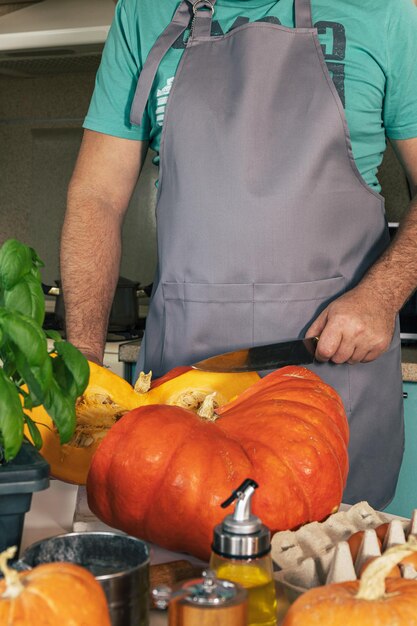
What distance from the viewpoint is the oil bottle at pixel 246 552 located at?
54 centimetres

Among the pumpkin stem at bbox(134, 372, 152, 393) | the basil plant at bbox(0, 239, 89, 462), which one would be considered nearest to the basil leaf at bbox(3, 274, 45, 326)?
the basil plant at bbox(0, 239, 89, 462)

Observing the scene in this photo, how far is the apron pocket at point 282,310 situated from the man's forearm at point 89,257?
0.31 metres

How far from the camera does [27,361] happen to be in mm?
629

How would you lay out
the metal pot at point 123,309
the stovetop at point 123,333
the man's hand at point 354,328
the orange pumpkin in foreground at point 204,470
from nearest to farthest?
the orange pumpkin in foreground at point 204,470
the man's hand at point 354,328
the stovetop at point 123,333
the metal pot at point 123,309

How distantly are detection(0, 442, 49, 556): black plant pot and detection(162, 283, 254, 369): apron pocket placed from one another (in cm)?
70

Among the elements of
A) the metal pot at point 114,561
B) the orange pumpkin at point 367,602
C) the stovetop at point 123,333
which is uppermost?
the orange pumpkin at point 367,602

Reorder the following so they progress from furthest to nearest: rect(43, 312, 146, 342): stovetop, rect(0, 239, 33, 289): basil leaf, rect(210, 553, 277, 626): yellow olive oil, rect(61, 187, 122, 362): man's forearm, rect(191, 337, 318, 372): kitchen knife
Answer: rect(43, 312, 146, 342): stovetop → rect(61, 187, 122, 362): man's forearm → rect(191, 337, 318, 372): kitchen knife → rect(0, 239, 33, 289): basil leaf → rect(210, 553, 277, 626): yellow olive oil

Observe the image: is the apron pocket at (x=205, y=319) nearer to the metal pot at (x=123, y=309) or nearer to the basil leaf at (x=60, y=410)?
the basil leaf at (x=60, y=410)

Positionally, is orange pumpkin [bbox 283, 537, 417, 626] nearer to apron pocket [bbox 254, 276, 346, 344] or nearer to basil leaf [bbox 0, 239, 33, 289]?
basil leaf [bbox 0, 239, 33, 289]

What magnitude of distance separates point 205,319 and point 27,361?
74 centimetres

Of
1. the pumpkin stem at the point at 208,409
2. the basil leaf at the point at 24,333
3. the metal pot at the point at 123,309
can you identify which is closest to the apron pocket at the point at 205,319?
the pumpkin stem at the point at 208,409

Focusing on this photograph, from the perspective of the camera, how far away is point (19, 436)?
1.93 feet

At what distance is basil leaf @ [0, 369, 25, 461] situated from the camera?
580 millimetres

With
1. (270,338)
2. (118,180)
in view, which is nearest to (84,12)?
(118,180)
